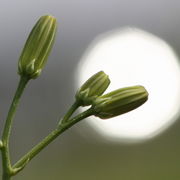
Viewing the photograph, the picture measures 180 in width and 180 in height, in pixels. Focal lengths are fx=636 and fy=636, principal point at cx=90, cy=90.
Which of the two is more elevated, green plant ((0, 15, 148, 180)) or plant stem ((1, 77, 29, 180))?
green plant ((0, 15, 148, 180))

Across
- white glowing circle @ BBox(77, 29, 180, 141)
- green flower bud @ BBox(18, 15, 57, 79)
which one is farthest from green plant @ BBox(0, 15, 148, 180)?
white glowing circle @ BBox(77, 29, 180, 141)

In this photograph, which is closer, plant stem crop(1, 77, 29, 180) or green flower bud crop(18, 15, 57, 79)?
plant stem crop(1, 77, 29, 180)

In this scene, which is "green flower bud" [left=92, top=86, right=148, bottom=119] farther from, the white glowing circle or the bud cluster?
the white glowing circle

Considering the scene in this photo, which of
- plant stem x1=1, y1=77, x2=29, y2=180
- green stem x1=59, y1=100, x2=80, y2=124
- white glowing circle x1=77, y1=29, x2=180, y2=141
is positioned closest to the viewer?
plant stem x1=1, y1=77, x2=29, y2=180

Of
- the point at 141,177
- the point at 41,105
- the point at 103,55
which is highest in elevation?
the point at 103,55

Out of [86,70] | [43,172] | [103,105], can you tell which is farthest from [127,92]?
[86,70]

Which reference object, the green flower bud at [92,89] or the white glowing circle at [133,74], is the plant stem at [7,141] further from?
the white glowing circle at [133,74]

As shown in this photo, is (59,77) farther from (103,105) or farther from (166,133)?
(103,105)

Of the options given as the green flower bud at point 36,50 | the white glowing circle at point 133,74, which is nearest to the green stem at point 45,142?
the green flower bud at point 36,50
